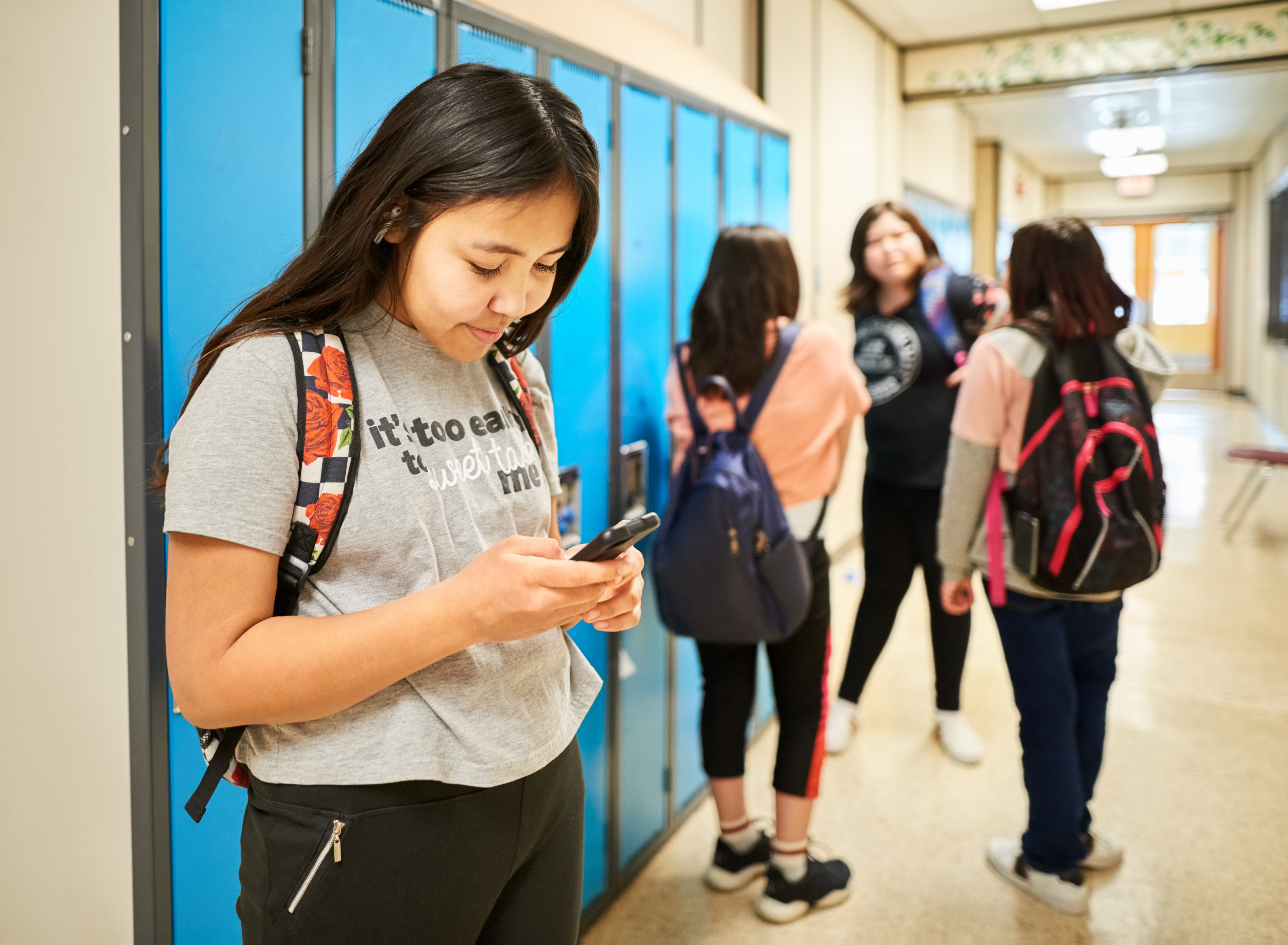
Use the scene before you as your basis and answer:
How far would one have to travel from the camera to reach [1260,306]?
488 inches

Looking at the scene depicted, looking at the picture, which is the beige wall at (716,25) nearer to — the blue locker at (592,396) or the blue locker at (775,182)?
the blue locker at (775,182)

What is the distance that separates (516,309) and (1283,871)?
2513 millimetres

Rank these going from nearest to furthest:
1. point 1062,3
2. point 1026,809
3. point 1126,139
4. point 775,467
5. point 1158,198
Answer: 1. point 775,467
2. point 1026,809
3. point 1062,3
4. point 1126,139
5. point 1158,198

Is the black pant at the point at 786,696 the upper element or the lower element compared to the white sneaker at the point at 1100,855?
upper

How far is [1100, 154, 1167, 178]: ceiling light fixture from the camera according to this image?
38.7ft

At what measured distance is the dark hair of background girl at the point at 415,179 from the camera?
0.92 metres

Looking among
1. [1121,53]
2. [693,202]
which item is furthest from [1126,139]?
[693,202]

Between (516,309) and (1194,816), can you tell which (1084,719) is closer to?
(1194,816)

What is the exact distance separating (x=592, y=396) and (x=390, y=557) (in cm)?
126

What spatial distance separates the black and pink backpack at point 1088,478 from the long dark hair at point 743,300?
565mm

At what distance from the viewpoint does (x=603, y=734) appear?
2277 millimetres

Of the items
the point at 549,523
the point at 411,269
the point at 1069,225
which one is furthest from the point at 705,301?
the point at 411,269

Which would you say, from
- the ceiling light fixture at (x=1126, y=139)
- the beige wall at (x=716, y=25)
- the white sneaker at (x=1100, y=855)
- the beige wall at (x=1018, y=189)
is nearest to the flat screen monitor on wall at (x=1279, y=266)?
the ceiling light fixture at (x=1126, y=139)

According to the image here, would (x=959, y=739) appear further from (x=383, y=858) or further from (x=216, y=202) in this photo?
(x=216, y=202)
